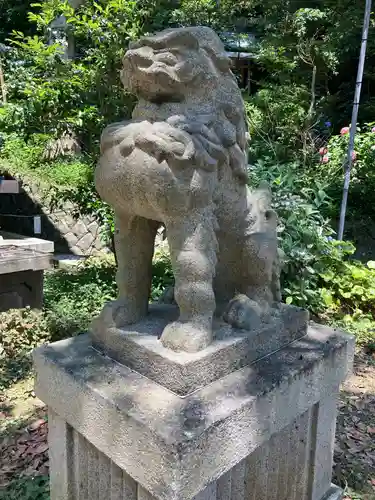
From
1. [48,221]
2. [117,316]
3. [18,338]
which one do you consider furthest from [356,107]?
[117,316]

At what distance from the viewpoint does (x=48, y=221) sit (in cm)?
708

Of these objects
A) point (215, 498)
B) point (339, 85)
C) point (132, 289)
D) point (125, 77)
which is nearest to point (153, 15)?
point (125, 77)

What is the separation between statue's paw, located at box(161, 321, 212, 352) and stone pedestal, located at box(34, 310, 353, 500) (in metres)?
0.03

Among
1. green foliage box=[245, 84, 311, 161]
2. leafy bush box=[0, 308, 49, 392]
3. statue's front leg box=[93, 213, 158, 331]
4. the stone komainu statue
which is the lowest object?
leafy bush box=[0, 308, 49, 392]

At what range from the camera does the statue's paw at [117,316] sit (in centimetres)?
171

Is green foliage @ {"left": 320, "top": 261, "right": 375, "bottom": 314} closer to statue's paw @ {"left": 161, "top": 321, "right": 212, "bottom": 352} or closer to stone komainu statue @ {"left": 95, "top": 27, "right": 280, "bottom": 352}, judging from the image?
stone komainu statue @ {"left": 95, "top": 27, "right": 280, "bottom": 352}

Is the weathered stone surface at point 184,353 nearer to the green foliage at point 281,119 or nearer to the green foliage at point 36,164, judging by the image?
the green foliage at point 36,164

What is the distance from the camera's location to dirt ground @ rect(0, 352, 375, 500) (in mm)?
2498

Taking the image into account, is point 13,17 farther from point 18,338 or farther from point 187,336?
point 187,336

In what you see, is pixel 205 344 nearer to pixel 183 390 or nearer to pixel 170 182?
pixel 183 390

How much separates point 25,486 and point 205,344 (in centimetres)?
148

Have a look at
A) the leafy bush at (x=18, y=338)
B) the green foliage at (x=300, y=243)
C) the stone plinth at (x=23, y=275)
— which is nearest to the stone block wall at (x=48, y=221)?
the stone plinth at (x=23, y=275)

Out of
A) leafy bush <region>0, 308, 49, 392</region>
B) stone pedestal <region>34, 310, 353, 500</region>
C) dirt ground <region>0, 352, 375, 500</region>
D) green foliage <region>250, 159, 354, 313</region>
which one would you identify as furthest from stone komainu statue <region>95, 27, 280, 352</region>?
green foliage <region>250, 159, 354, 313</region>

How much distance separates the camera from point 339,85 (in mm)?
9945
